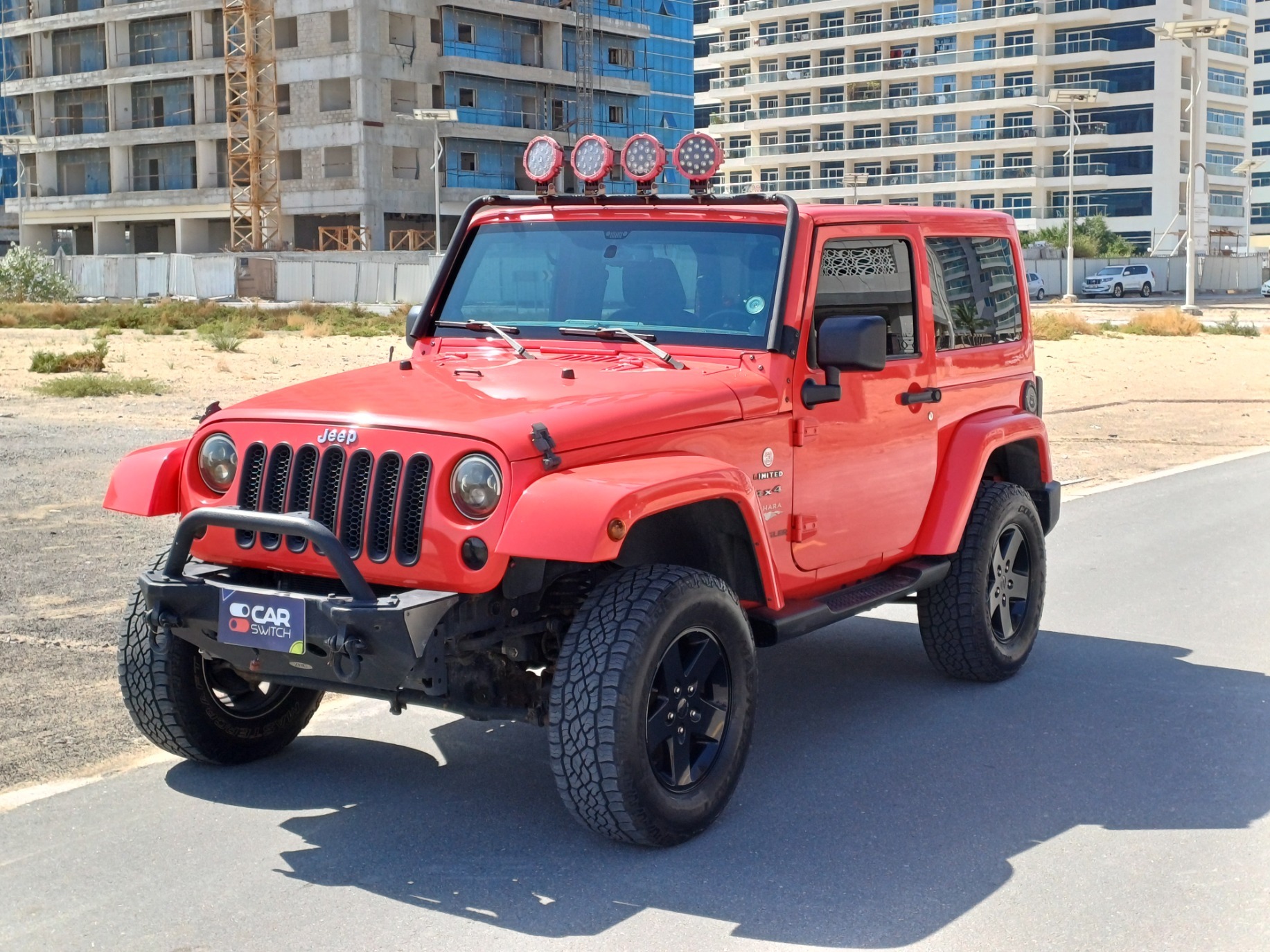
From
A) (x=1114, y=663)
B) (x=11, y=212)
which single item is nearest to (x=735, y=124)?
(x=11, y=212)

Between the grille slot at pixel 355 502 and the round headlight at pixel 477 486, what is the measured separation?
30 cm

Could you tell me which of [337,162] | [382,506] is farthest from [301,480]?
[337,162]

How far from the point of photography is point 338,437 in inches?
203

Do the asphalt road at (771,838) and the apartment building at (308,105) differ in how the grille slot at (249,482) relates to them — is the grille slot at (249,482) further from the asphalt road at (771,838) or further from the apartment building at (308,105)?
the apartment building at (308,105)

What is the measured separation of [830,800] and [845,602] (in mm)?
930

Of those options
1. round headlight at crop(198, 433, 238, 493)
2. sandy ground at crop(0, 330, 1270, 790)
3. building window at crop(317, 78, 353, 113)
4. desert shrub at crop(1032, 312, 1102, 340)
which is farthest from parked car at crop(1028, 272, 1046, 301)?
round headlight at crop(198, 433, 238, 493)

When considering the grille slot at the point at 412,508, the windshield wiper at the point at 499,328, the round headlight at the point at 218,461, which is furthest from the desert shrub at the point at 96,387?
the grille slot at the point at 412,508

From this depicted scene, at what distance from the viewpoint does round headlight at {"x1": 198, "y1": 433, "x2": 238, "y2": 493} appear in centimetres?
549

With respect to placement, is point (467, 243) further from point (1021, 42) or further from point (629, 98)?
point (1021, 42)

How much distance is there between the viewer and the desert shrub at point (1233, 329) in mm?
43812

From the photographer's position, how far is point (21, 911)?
470 cm

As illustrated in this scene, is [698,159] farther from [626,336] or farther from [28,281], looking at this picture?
[28,281]

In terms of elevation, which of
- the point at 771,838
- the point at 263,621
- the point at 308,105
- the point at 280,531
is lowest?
the point at 771,838

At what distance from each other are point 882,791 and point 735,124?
110505 millimetres
